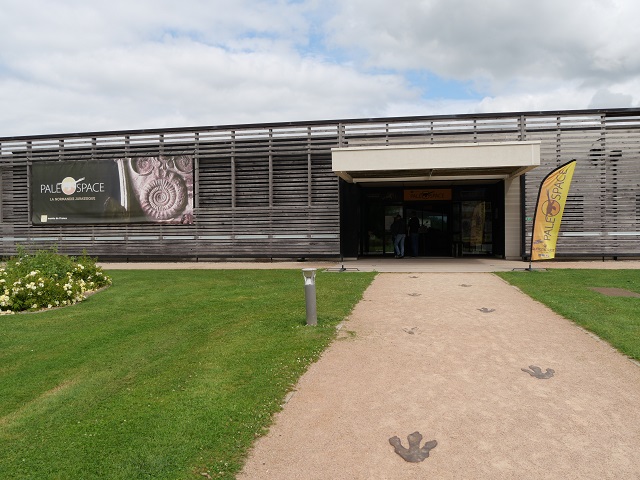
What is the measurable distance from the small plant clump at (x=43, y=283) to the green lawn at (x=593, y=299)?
896 cm

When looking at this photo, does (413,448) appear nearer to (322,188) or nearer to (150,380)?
(150,380)

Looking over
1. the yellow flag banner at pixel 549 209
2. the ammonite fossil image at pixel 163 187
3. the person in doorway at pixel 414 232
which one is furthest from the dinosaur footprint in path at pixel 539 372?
the ammonite fossil image at pixel 163 187

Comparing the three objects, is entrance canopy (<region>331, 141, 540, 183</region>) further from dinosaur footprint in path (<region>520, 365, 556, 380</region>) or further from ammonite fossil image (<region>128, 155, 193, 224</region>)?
dinosaur footprint in path (<region>520, 365, 556, 380</region>)

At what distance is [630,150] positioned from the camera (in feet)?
55.6

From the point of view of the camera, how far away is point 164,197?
19125mm

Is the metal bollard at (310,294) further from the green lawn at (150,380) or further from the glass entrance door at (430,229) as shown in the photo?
the glass entrance door at (430,229)

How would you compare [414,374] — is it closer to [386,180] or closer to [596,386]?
[596,386]

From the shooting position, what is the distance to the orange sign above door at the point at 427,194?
20.1 m

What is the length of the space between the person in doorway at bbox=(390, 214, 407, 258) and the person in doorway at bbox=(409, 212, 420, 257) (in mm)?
329

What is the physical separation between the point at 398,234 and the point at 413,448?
16229mm

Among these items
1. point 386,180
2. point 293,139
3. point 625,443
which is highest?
point 293,139

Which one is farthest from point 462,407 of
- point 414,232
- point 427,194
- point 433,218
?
point 433,218

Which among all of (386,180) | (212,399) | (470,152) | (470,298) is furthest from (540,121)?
(212,399)

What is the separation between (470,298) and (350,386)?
5.38 metres
